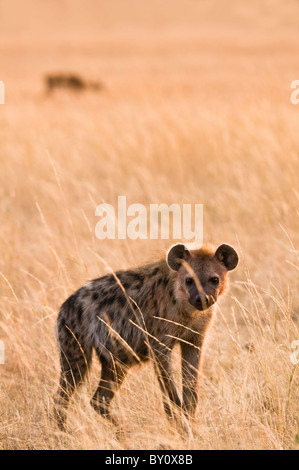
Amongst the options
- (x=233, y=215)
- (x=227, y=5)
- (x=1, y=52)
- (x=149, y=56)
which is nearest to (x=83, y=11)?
(x=227, y=5)

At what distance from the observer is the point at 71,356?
434cm

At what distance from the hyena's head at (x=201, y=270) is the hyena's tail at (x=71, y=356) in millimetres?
626

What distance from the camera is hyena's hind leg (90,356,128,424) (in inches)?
172

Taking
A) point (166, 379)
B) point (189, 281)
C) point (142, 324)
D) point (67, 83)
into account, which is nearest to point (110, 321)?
point (142, 324)

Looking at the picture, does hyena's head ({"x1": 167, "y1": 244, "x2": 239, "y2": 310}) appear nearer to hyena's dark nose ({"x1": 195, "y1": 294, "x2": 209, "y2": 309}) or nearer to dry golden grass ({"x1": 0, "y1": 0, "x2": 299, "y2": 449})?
hyena's dark nose ({"x1": 195, "y1": 294, "x2": 209, "y2": 309})

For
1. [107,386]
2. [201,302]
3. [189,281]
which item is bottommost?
[107,386]

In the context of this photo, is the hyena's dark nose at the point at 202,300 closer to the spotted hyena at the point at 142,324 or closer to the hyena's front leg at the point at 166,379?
the spotted hyena at the point at 142,324

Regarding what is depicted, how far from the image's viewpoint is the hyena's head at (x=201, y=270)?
4.02 metres

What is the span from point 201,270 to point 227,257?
217 millimetres

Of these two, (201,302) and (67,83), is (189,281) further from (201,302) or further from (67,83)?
(67,83)

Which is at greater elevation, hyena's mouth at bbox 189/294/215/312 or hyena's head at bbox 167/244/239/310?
hyena's head at bbox 167/244/239/310

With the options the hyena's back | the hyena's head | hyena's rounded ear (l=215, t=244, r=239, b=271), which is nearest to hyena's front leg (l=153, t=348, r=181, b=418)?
the hyena's back

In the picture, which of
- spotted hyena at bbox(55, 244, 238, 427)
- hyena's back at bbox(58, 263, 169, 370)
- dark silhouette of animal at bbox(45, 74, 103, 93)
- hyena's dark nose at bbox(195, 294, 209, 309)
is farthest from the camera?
dark silhouette of animal at bbox(45, 74, 103, 93)
